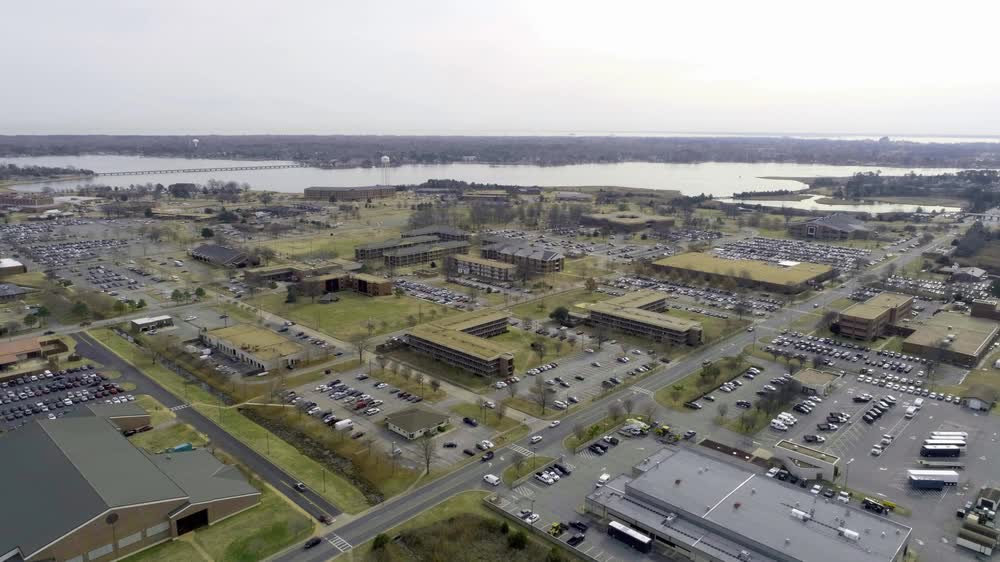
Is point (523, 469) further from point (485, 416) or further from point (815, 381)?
point (815, 381)

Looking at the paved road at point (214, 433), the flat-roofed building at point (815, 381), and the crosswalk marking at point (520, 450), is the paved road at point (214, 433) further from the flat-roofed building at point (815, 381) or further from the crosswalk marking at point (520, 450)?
the flat-roofed building at point (815, 381)

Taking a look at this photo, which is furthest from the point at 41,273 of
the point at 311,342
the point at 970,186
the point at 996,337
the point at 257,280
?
the point at 970,186

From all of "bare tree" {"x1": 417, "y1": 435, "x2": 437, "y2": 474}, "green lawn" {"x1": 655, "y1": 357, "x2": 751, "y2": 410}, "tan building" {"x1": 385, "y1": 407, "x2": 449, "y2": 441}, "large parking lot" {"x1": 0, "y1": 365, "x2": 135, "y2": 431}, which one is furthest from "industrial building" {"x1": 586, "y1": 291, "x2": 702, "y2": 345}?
"large parking lot" {"x1": 0, "y1": 365, "x2": 135, "y2": 431}

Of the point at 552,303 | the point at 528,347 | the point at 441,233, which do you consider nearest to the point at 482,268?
the point at 552,303

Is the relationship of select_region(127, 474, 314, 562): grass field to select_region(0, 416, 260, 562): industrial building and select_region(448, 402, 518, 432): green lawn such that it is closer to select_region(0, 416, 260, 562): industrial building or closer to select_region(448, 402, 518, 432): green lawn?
select_region(0, 416, 260, 562): industrial building

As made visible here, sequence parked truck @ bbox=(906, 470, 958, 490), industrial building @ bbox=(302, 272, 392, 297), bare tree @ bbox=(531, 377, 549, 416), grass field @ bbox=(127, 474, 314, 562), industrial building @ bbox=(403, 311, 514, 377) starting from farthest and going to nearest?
industrial building @ bbox=(302, 272, 392, 297) < industrial building @ bbox=(403, 311, 514, 377) < bare tree @ bbox=(531, 377, 549, 416) < parked truck @ bbox=(906, 470, 958, 490) < grass field @ bbox=(127, 474, 314, 562)

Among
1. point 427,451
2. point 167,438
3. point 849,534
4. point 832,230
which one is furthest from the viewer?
point 832,230

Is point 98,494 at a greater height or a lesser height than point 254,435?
greater

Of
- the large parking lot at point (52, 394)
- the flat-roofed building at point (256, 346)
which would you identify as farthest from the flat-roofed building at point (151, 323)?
the large parking lot at point (52, 394)
